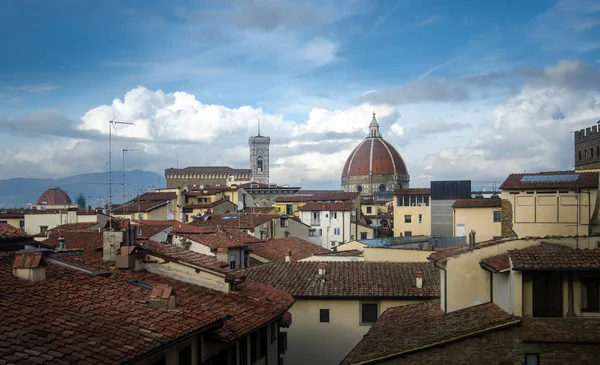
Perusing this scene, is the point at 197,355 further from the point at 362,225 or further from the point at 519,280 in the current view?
the point at 362,225

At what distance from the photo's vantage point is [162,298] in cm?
1171

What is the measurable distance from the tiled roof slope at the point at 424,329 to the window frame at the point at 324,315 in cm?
459

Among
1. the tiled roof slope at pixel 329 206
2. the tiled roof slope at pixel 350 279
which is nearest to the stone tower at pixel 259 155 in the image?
the tiled roof slope at pixel 329 206

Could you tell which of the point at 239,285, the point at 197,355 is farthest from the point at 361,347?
the point at 197,355

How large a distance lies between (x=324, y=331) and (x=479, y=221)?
29.3 metres

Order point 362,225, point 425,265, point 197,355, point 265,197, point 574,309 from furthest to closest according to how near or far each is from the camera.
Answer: point 265,197, point 362,225, point 425,265, point 574,309, point 197,355

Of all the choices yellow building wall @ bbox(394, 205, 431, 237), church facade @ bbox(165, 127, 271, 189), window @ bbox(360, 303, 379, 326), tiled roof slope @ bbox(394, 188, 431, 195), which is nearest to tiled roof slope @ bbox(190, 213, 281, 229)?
yellow building wall @ bbox(394, 205, 431, 237)

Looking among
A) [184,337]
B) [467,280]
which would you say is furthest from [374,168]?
[184,337]

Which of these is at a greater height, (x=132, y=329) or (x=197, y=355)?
(x=132, y=329)

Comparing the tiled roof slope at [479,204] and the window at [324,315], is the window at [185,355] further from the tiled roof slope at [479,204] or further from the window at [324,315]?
the tiled roof slope at [479,204]

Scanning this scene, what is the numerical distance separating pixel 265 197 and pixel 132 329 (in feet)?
299

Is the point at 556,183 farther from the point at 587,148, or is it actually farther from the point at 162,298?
the point at 587,148

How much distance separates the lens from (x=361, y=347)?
50.4ft

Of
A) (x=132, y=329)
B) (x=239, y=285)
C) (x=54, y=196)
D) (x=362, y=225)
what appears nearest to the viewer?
(x=132, y=329)
